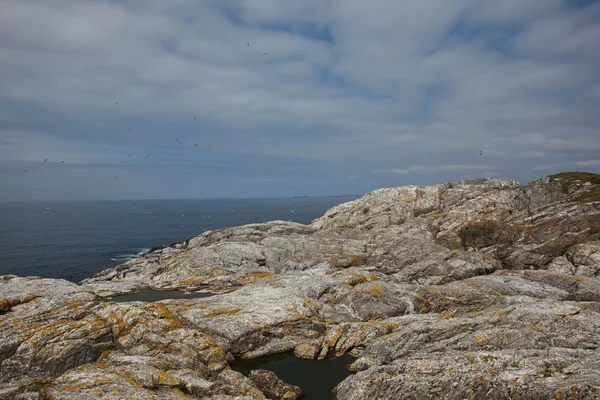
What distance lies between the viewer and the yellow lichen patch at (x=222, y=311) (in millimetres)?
29234

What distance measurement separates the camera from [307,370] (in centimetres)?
2436

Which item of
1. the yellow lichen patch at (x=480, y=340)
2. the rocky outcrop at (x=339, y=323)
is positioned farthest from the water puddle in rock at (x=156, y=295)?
the yellow lichen patch at (x=480, y=340)

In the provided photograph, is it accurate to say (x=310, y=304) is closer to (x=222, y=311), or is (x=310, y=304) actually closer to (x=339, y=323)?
(x=339, y=323)

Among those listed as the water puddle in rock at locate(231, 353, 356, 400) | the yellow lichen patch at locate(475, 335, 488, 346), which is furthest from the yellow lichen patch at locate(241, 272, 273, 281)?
the yellow lichen patch at locate(475, 335, 488, 346)

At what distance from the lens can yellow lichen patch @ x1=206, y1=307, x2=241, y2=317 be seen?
29234 millimetres

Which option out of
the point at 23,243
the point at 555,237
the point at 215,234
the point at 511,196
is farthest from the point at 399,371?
the point at 23,243

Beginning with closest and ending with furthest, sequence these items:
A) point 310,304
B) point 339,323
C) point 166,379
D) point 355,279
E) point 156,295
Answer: point 166,379 < point 339,323 < point 310,304 < point 355,279 < point 156,295

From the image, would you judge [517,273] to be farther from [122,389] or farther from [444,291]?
[122,389]

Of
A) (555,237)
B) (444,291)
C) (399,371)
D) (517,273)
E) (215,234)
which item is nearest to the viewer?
(399,371)

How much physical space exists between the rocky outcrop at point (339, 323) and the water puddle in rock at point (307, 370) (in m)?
0.81

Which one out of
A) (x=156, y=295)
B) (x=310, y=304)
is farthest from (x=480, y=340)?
(x=156, y=295)

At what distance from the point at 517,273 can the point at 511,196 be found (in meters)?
35.1

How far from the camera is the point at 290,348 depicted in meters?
27.2

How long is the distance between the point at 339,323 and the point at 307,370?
656 centimetres
